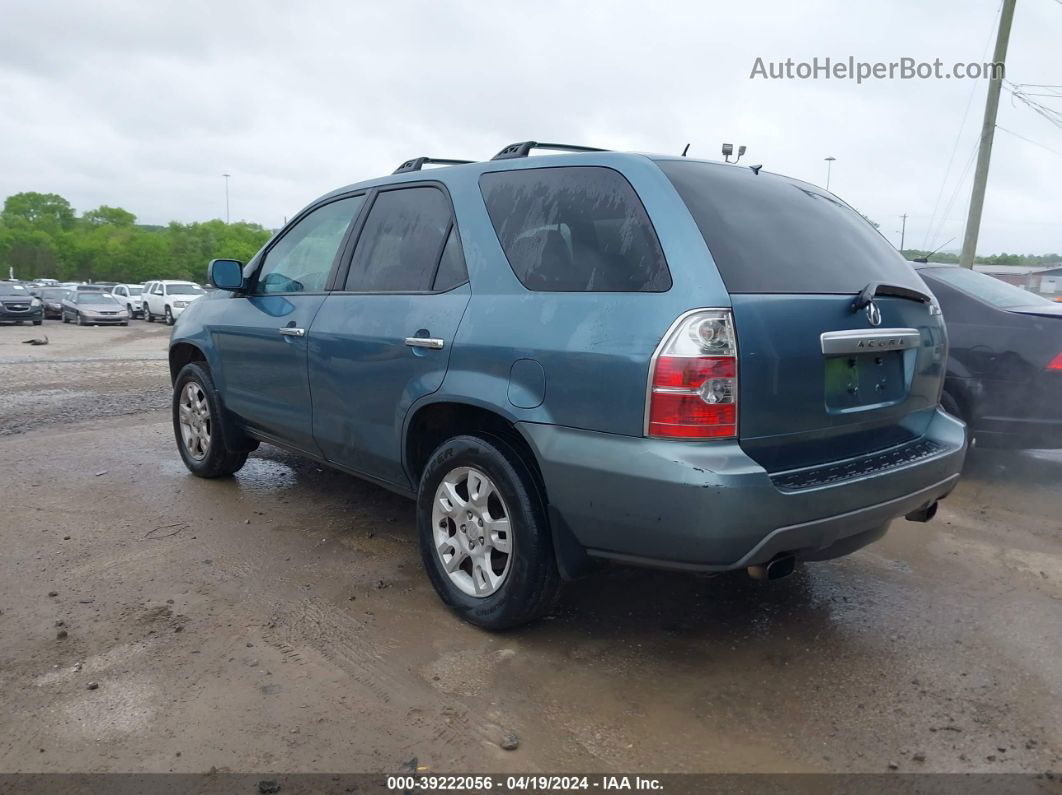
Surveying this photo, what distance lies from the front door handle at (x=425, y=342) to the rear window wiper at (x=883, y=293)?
1601mm

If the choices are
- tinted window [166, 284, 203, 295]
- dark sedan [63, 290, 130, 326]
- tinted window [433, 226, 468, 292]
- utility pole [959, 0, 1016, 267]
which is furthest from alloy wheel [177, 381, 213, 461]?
tinted window [166, 284, 203, 295]

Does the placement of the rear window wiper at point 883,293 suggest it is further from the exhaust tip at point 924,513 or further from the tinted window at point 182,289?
the tinted window at point 182,289

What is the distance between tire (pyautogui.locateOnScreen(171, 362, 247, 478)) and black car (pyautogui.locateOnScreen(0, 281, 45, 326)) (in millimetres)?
26413

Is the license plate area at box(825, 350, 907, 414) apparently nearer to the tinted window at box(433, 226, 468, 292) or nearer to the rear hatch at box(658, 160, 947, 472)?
the rear hatch at box(658, 160, 947, 472)

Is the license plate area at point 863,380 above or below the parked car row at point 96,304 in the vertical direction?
above

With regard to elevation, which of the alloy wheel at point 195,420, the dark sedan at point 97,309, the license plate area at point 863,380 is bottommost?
the dark sedan at point 97,309

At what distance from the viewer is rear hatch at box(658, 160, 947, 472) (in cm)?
271

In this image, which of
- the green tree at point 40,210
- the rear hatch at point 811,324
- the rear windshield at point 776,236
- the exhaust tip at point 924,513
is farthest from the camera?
the green tree at point 40,210

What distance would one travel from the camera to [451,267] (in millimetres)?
3516

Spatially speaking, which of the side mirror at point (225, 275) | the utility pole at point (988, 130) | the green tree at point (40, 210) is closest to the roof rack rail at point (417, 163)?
the side mirror at point (225, 275)

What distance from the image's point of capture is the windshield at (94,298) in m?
29.4

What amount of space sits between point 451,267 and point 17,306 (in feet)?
97.4

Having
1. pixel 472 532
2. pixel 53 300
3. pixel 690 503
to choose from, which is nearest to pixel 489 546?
pixel 472 532

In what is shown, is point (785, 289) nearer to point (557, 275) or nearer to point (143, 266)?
point (557, 275)
